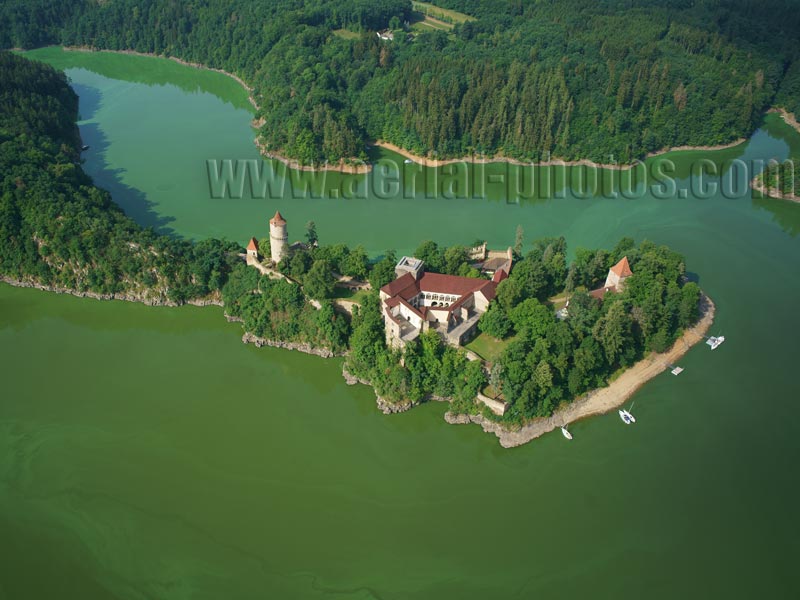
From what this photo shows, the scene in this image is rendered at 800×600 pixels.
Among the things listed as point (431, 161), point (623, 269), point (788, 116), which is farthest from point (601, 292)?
point (788, 116)

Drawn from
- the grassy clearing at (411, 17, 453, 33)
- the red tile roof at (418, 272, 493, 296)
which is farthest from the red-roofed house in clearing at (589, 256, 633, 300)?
the grassy clearing at (411, 17, 453, 33)

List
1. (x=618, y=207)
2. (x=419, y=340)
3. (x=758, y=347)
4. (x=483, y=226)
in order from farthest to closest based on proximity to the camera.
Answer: (x=618, y=207) → (x=483, y=226) → (x=758, y=347) → (x=419, y=340)

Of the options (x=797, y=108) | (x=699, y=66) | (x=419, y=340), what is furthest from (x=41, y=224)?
(x=797, y=108)

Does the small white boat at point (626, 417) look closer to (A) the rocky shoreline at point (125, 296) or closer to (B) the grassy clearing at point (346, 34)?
(A) the rocky shoreline at point (125, 296)

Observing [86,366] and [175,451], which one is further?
[86,366]

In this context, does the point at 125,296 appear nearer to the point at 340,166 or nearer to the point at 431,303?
the point at 431,303

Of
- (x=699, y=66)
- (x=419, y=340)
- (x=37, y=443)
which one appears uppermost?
(x=699, y=66)

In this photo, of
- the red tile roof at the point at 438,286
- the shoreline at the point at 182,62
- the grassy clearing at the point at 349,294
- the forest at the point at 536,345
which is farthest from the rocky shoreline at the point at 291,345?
the shoreline at the point at 182,62

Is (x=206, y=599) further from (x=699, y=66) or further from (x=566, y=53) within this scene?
(x=699, y=66)
